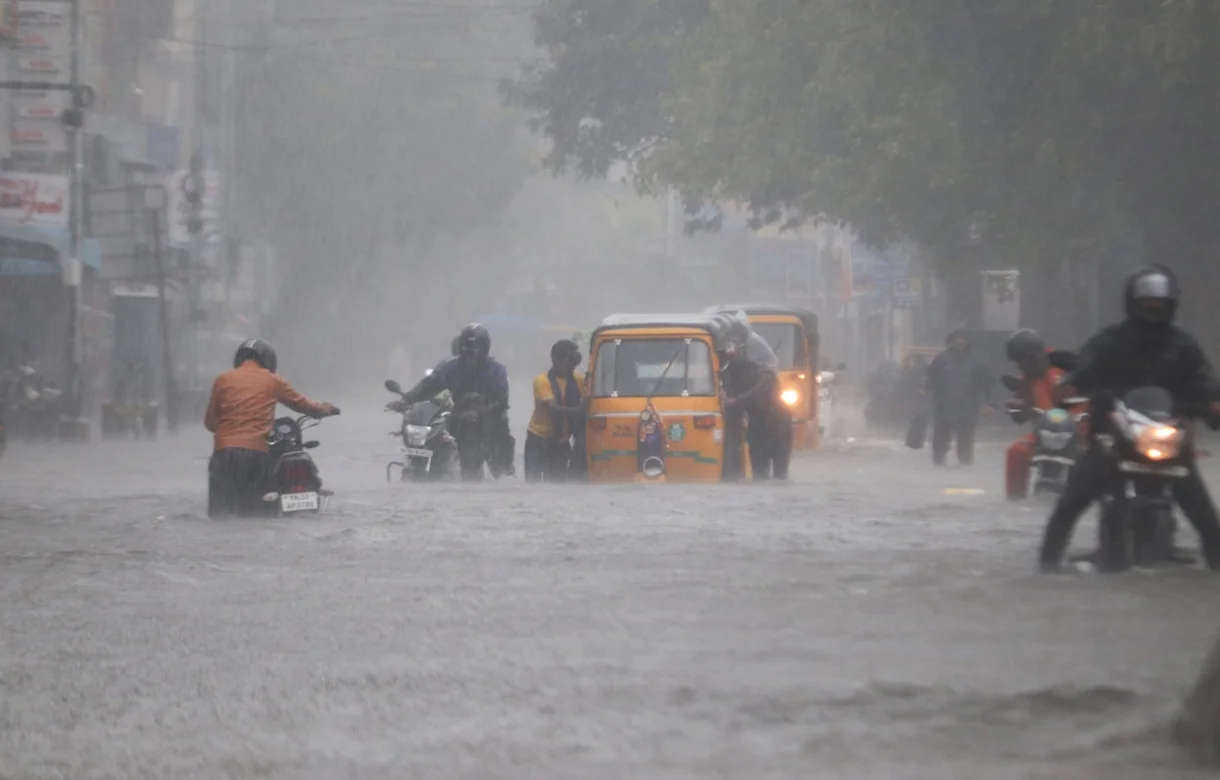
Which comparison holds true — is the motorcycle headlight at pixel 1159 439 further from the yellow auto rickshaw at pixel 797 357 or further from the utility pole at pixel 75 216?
the utility pole at pixel 75 216

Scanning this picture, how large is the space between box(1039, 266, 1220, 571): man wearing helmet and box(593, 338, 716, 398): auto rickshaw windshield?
1111cm

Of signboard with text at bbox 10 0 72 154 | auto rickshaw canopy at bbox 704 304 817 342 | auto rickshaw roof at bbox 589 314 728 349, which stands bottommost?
auto rickshaw roof at bbox 589 314 728 349

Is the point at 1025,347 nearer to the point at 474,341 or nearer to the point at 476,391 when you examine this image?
the point at 474,341

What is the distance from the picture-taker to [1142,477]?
33.6 feet

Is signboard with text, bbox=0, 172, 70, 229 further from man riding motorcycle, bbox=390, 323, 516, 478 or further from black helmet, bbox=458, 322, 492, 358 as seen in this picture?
black helmet, bbox=458, 322, 492, 358

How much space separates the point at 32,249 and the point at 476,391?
1987cm

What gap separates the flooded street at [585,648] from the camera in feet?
20.9

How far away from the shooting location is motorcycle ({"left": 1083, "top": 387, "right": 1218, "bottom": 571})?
1001cm

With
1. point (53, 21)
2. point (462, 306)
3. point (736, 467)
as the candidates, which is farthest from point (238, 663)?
point (462, 306)

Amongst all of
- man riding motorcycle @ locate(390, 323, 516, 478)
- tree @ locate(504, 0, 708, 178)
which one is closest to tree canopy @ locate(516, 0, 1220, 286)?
tree @ locate(504, 0, 708, 178)

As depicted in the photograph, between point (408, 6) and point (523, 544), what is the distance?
57.0 m

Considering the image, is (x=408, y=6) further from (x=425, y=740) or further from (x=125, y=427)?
(x=425, y=740)

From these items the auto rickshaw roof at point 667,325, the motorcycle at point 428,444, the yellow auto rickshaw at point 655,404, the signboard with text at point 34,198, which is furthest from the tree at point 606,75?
the motorcycle at point 428,444

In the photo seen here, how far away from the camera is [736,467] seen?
72.1ft
